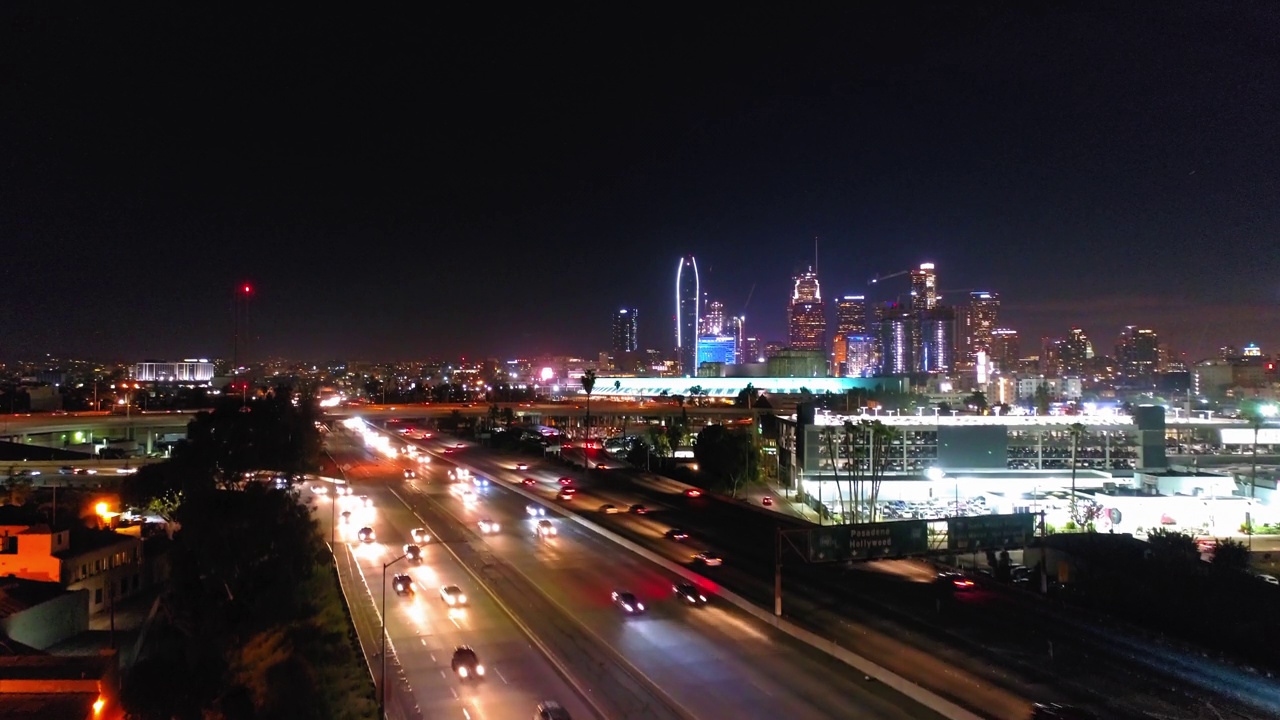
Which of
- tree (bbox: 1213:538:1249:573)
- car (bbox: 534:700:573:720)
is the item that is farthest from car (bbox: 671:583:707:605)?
tree (bbox: 1213:538:1249:573)

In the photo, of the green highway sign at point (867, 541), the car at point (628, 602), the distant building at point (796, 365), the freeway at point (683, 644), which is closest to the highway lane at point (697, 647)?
the freeway at point (683, 644)

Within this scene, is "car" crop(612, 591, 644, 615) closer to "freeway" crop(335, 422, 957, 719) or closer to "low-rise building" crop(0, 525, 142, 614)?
"freeway" crop(335, 422, 957, 719)

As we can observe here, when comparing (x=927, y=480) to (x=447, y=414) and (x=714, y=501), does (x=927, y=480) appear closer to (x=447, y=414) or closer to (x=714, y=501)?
(x=714, y=501)

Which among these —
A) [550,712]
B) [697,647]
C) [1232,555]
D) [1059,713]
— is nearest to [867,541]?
[697,647]

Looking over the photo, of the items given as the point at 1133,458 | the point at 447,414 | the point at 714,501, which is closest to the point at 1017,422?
the point at 1133,458

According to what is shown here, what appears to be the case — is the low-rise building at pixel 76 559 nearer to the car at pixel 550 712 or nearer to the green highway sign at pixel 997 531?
the car at pixel 550 712
